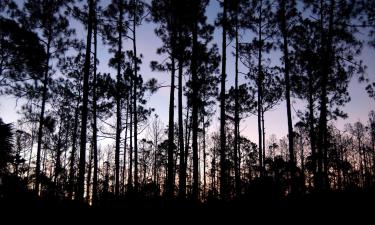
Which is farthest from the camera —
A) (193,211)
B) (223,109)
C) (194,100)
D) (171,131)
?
(171,131)

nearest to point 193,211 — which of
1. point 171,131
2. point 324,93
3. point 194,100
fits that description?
point 171,131

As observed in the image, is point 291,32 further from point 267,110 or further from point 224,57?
point 267,110

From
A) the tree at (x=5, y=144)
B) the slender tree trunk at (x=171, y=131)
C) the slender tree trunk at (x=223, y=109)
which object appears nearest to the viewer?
the tree at (x=5, y=144)

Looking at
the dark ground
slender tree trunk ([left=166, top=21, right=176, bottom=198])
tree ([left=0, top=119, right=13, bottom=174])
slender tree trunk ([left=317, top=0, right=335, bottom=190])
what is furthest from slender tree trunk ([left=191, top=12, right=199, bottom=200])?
tree ([left=0, top=119, right=13, bottom=174])

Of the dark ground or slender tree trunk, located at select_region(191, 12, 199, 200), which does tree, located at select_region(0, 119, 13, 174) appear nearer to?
the dark ground

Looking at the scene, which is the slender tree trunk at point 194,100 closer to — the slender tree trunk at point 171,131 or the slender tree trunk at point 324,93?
the slender tree trunk at point 171,131

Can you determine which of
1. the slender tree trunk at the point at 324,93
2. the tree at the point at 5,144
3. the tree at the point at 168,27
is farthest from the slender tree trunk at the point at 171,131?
the tree at the point at 5,144

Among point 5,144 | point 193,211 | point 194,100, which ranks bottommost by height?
point 193,211

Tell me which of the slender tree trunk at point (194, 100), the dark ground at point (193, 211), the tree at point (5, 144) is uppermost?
the slender tree trunk at point (194, 100)

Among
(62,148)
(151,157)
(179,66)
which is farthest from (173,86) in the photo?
(151,157)

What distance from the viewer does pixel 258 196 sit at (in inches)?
324

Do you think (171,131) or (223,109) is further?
(171,131)

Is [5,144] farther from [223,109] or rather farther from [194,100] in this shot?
[223,109]

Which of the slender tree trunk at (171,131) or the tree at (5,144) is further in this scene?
the slender tree trunk at (171,131)
